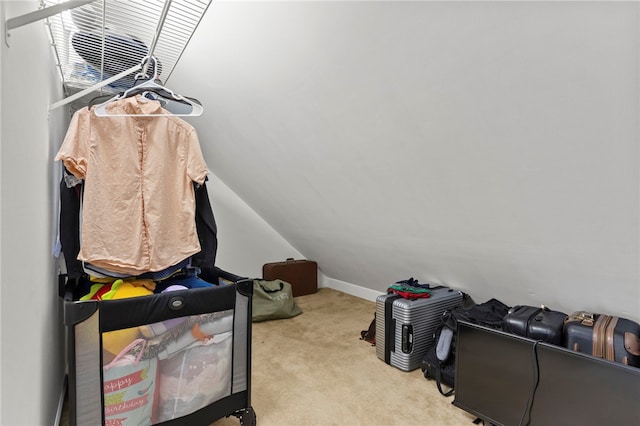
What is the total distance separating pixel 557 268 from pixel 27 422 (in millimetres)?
2213

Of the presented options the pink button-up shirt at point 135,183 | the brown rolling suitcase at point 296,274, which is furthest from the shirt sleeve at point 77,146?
the brown rolling suitcase at point 296,274

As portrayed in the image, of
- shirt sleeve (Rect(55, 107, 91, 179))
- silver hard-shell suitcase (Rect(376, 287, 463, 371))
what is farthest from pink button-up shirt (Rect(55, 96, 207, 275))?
silver hard-shell suitcase (Rect(376, 287, 463, 371))

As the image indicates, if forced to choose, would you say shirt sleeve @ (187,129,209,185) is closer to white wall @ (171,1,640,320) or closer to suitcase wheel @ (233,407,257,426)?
white wall @ (171,1,640,320)

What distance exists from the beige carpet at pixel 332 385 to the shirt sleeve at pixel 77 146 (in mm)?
1262

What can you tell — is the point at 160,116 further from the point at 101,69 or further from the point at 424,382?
the point at 424,382

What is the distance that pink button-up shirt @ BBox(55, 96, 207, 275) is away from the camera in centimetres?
132

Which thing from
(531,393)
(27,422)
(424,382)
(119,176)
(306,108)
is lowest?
(424,382)

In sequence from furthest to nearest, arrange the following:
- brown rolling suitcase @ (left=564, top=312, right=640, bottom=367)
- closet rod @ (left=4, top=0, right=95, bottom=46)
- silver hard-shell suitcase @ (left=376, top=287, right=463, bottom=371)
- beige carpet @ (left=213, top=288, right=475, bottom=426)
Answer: silver hard-shell suitcase @ (left=376, top=287, right=463, bottom=371)
beige carpet @ (left=213, top=288, right=475, bottom=426)
brown rolling suitcase @ (left=564, top=312, right=640, bottom=367)
closet rod @ (left=4, top=0, right=95, bottom=46)

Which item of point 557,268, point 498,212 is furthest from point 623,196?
point 557,268

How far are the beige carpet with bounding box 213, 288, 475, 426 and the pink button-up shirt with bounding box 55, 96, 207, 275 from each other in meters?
0.89

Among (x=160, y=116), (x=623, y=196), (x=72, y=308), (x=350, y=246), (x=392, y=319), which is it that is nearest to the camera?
(x=72, y=308)

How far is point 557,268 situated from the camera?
5.91 ft

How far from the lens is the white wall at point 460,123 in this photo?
1.05 m

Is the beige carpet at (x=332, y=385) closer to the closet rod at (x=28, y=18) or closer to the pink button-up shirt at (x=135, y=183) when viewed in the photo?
the pink button-up shirt at (x=135, y=183)
